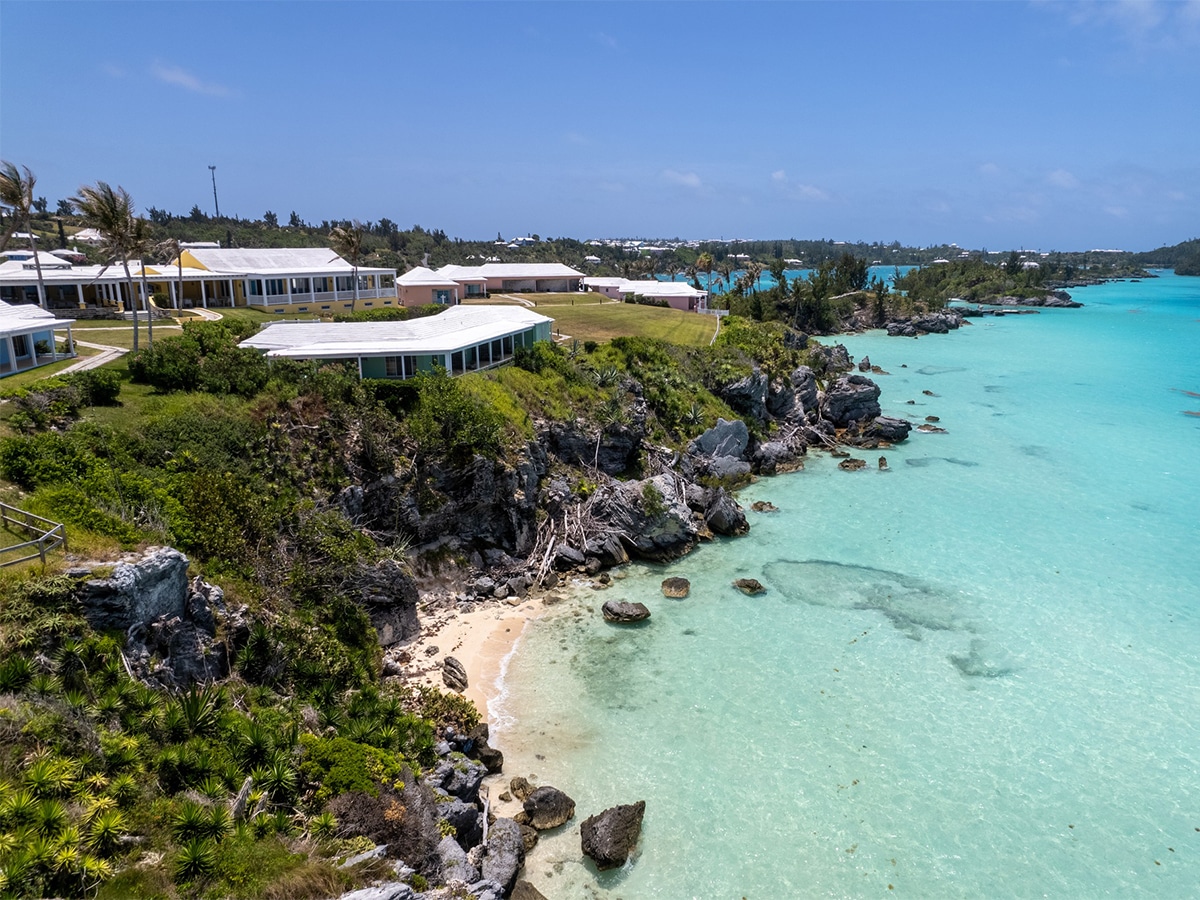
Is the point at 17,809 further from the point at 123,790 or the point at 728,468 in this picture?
the point at 728,468

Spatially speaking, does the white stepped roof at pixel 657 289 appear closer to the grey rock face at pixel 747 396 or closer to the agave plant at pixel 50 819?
the grey rock face at pixel 747 396

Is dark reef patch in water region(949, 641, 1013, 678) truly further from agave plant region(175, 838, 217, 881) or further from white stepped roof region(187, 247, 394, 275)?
white stepped roof region(187, 247, 394, 275)

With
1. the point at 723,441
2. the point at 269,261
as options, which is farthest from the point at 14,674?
the point at 269,261

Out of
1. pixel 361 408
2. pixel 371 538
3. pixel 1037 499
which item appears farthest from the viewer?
pixel 1037 499

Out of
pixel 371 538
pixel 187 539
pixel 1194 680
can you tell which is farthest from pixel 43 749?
pixel 1194 680

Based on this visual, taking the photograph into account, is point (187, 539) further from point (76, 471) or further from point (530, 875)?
point (530, 875)
